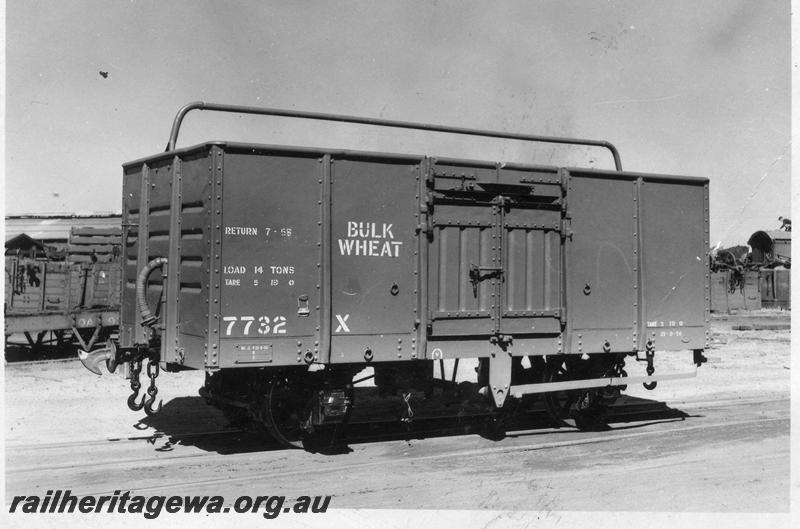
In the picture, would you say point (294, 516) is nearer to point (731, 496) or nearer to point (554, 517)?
point (554, 517)

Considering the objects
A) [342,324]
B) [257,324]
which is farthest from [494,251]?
[257,324]

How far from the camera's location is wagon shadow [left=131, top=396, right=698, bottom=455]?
28.7 ft

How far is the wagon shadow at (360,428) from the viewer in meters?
8.76

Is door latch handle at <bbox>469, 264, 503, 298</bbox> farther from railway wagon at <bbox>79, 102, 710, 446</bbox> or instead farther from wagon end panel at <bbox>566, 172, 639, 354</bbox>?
wagon end panel at <bbox>566, 172, 639, 354</bbox>

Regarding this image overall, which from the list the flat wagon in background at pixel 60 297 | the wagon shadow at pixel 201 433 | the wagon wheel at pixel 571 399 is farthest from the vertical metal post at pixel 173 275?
the flat wagon in background at pixel 60 297

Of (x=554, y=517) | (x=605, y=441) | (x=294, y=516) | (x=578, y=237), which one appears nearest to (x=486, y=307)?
(x=578, y=237)

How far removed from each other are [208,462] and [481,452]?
3165 millimetres

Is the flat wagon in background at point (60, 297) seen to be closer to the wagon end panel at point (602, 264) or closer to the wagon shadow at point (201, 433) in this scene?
the wagon shadow at point (201, 433)

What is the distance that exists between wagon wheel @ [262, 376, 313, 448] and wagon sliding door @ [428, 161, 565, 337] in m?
1.73

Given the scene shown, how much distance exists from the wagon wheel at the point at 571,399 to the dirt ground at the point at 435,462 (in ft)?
1.13

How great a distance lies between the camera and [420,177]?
332 inches

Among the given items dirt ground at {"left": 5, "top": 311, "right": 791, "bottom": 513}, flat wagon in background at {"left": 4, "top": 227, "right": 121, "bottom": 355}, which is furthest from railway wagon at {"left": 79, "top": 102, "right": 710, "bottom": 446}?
flat wagon in background at {"left": 4, "top": 227, "right": 121, "bottom": 355}

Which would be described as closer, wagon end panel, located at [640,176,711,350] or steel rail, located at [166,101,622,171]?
steel rail, located at [166,101,622,171]

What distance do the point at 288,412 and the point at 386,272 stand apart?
6.80 feet
